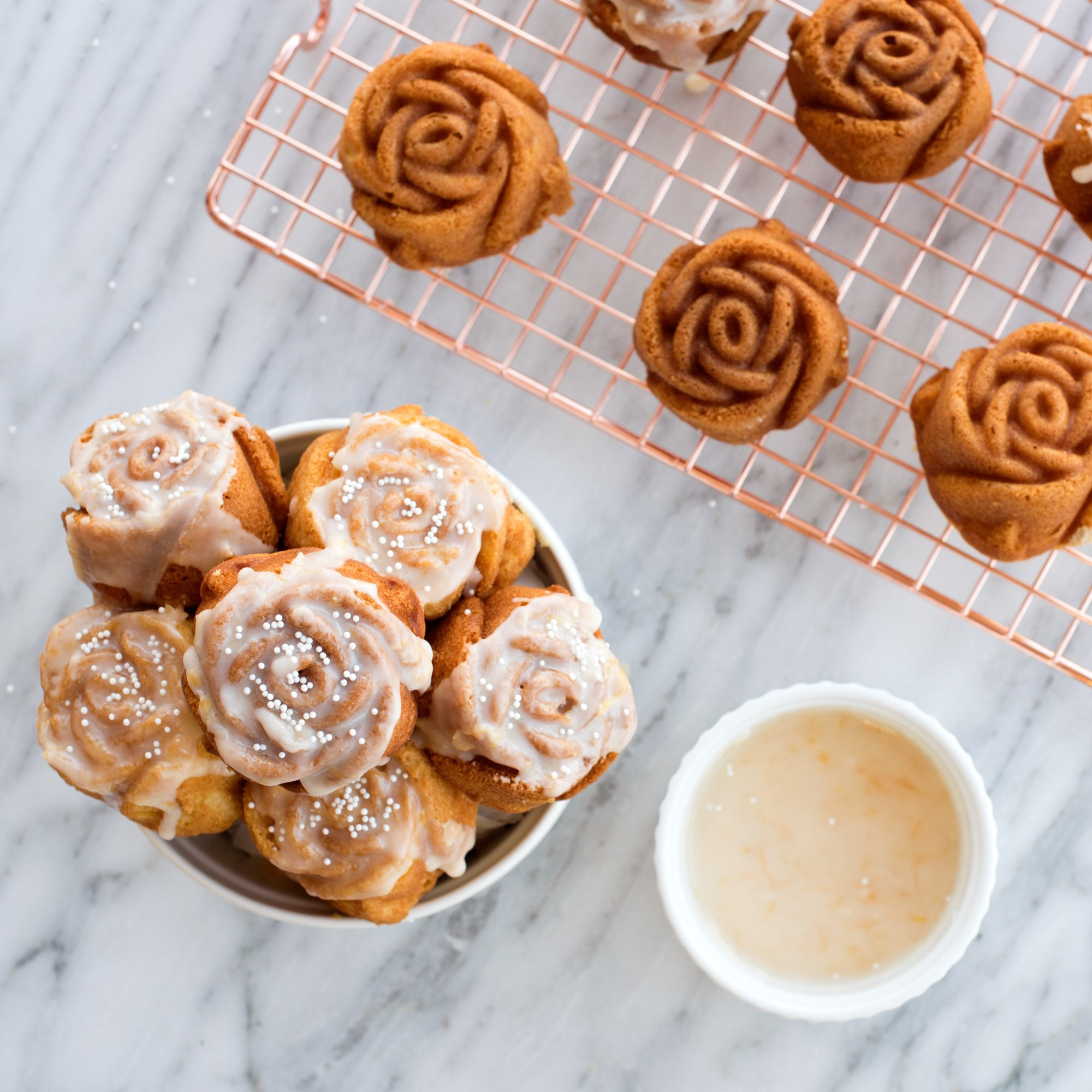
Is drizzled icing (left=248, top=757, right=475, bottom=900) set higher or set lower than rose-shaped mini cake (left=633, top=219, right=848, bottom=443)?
lower

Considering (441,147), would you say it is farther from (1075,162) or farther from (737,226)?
(1075,162)

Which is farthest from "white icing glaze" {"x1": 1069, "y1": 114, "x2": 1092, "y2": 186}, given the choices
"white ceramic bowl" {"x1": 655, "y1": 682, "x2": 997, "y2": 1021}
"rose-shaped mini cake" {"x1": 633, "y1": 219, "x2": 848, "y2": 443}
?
"white ceramic bowl" {"x1": 655, "y1": 682, "x2": 997, "y2": 1021}

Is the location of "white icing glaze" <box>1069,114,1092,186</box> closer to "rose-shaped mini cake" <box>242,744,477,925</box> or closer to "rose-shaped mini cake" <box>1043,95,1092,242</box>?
"rose-shaped mini cake" <box>1043,95,1092,242</box>

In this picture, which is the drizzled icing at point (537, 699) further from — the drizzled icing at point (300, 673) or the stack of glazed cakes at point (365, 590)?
the drizzled icing at point (300, 673)

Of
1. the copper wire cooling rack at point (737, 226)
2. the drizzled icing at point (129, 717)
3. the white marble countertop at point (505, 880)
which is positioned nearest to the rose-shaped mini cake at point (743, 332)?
the copper wire cooling rack at point (737, 226)

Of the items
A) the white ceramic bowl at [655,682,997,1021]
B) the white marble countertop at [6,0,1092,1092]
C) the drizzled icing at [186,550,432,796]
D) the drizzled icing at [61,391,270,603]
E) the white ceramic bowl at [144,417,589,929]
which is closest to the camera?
the drizzled icing at [186,550,432,796]
